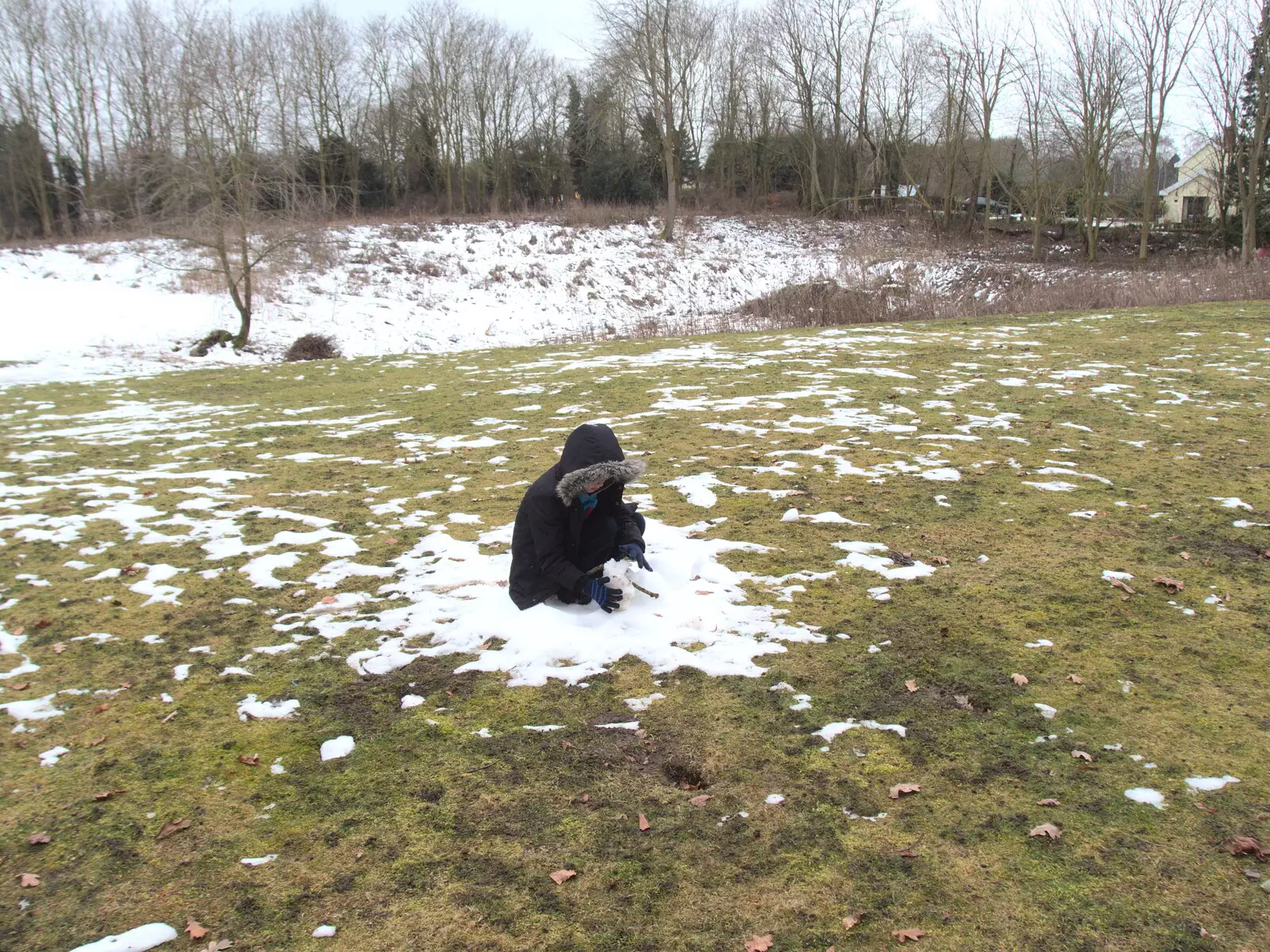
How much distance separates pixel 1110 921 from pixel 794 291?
18.3m

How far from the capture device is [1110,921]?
218 centimetres

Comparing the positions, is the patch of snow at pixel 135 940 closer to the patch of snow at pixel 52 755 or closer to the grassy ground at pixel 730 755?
the grassy ground at pixel 730 755

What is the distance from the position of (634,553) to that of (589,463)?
0.69 metres

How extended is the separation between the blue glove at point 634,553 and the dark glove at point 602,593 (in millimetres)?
276

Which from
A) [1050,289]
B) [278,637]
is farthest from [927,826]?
[1050,289]

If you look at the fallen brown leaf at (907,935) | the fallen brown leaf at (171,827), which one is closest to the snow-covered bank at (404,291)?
the fallen brown leaf at (171,827)

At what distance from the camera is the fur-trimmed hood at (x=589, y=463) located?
366 cm

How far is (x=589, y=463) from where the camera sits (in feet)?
12.1

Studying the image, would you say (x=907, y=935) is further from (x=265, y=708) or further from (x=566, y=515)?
(x=265, y=708)

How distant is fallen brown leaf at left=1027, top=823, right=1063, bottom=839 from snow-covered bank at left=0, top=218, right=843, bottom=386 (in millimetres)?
14887

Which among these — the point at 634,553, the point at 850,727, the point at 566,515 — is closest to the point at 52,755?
the point at 566,515

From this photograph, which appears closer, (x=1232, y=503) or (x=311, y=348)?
(x=1232, y=503)

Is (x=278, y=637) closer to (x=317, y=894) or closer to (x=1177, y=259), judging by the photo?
(x=317, y=894)

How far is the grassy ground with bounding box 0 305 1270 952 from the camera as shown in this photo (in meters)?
2.31
